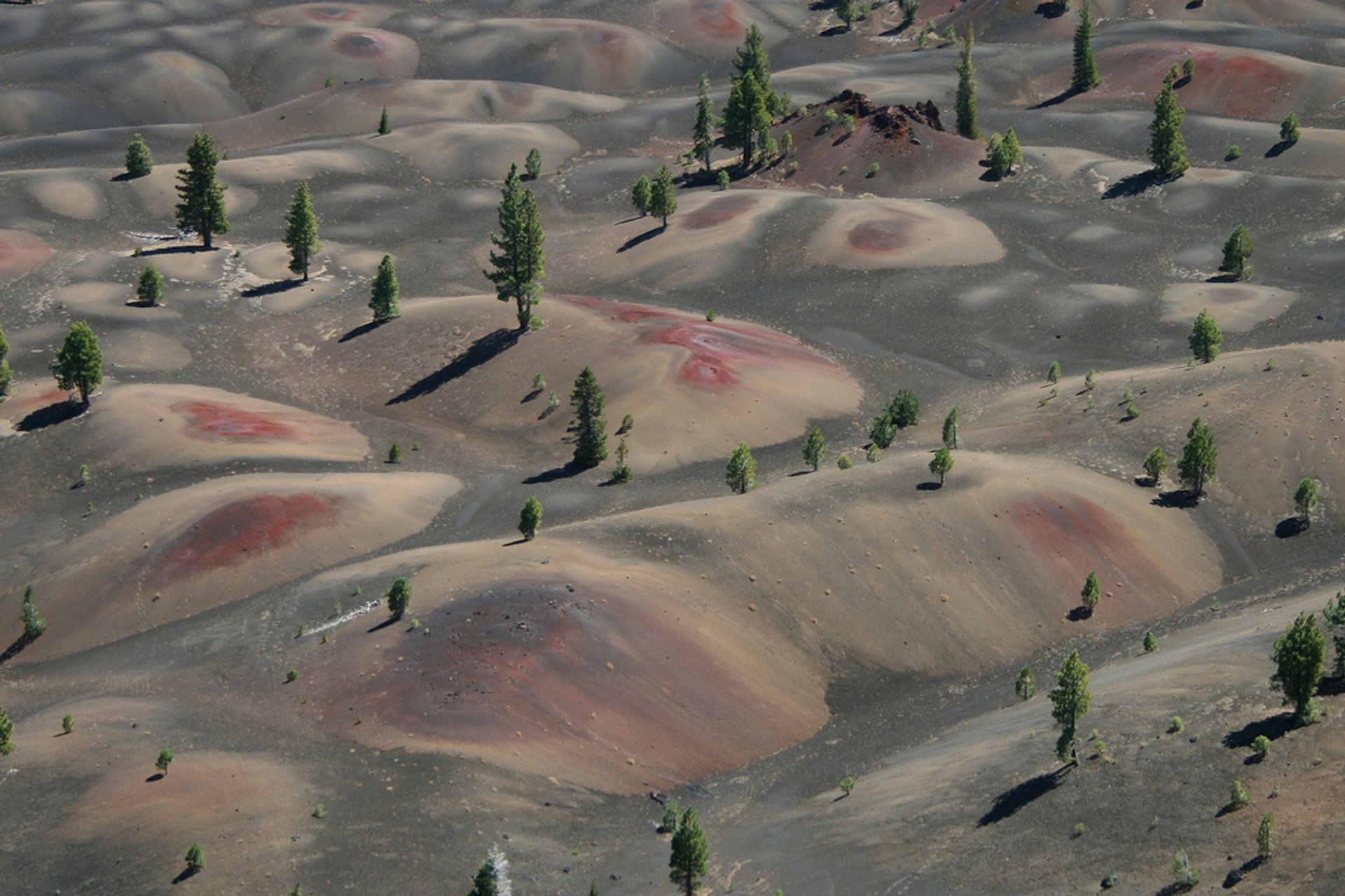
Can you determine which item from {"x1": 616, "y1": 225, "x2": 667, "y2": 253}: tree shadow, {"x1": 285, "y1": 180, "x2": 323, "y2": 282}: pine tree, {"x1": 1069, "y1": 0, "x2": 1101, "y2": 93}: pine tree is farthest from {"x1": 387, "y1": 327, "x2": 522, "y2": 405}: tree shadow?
{"x1": 1069, "y1": 0, "x2": 1101, "y2": 93}: pine tree

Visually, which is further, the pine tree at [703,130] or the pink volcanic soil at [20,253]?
the pine tree at [703,130]

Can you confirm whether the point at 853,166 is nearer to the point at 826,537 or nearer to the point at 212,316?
the point at 212,316

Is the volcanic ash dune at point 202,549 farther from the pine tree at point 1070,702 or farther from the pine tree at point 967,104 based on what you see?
the pine tree at point 967,104

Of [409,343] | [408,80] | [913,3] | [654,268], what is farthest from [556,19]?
[409,343]

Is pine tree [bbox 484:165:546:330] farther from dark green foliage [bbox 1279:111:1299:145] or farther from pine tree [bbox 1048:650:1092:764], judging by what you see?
dark green foliage [bbox 1279:111:1299:145]

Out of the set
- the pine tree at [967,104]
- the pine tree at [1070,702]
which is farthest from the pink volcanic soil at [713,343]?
the pine tree at [967,104]
